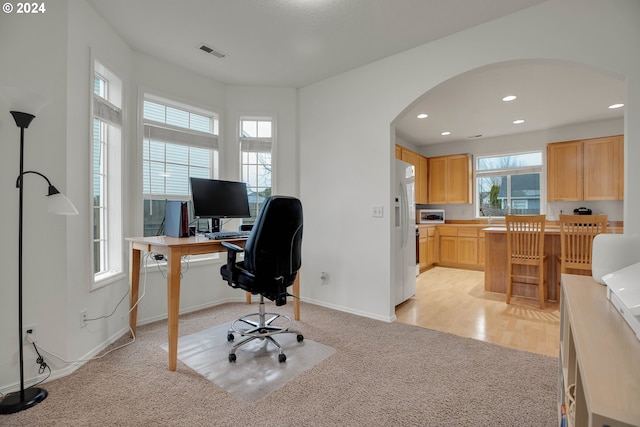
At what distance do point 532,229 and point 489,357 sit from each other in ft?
6.52

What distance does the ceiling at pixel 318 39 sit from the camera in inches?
90.4

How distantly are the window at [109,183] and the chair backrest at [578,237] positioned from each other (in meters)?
4.46

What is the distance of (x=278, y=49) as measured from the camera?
2893mm

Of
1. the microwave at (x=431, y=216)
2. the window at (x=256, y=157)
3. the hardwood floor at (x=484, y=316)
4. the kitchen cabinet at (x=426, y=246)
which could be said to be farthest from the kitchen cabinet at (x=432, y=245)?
the window at (x=256, y=157)

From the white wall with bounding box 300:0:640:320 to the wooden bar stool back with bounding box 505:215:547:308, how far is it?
64.9 inches

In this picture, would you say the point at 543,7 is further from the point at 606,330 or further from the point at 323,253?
the point at 323,253

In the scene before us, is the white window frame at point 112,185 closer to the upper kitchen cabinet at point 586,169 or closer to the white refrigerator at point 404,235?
the white refrigerator at point 404,235

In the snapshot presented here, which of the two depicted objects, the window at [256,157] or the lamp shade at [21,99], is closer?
the lamp shade at [21,99]

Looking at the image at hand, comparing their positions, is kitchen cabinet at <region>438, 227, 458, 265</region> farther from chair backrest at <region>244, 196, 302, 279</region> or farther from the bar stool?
chair backrest at <region>244, 196, 302, 279</region>

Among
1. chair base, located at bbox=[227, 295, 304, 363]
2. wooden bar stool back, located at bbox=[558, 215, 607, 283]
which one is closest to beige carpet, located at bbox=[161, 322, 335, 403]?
chair base, located at bbox=[227, 295, 304, 363]

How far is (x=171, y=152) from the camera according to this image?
A: 10.7ft

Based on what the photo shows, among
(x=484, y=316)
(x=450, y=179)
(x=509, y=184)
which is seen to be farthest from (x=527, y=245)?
(x=450, y=179)

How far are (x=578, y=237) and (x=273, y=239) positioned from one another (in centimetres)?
334

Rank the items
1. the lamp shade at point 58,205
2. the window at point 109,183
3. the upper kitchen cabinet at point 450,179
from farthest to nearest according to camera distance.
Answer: the upper kitchen cabinet at point 450,179
the window at point 109,183
the lamp shade at point 58,205
